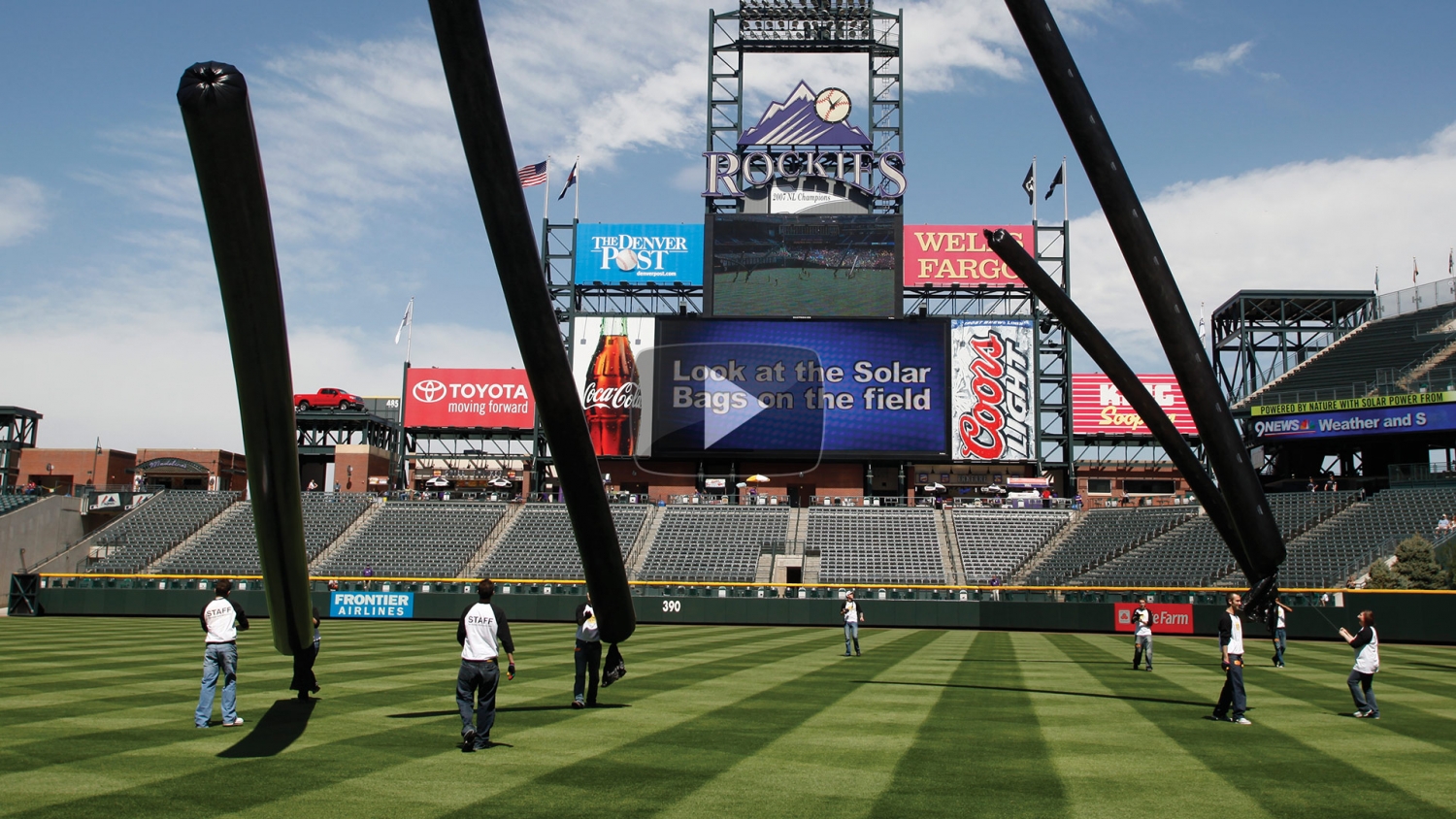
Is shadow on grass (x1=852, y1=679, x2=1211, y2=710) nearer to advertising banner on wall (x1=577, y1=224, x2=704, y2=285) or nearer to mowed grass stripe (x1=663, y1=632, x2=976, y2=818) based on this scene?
mowed grass stripe (x1=663, y1=632, x2=976, y2=818)

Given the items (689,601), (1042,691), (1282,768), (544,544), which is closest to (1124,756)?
(1282,768)

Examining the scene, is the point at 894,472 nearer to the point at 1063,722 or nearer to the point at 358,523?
the point at 358,523

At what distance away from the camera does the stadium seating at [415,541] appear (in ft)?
168

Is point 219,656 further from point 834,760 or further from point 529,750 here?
point 834,760

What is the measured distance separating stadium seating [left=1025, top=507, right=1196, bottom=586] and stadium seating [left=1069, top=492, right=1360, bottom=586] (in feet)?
2.67

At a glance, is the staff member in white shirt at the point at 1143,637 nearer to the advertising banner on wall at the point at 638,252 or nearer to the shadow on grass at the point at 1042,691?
the shadow on grass at the point at 1042,691

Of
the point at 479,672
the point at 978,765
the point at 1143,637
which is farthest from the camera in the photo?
the point at 1143,637

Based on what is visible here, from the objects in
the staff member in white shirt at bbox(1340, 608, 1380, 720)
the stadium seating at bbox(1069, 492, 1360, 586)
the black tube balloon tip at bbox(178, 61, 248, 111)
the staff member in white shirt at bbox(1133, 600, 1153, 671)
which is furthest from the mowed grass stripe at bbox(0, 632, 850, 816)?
the stadium seating at bbox(1069, 492, 1360, 586)

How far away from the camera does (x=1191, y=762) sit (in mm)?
10648

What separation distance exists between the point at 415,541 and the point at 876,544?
23.3m

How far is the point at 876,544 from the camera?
52.3 metres

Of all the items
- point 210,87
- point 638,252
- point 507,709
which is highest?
point 638,252

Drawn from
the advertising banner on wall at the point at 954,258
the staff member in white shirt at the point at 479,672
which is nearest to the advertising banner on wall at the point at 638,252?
the advertising banner on wall at the point at 954,258

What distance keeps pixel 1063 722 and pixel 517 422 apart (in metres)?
57.6
